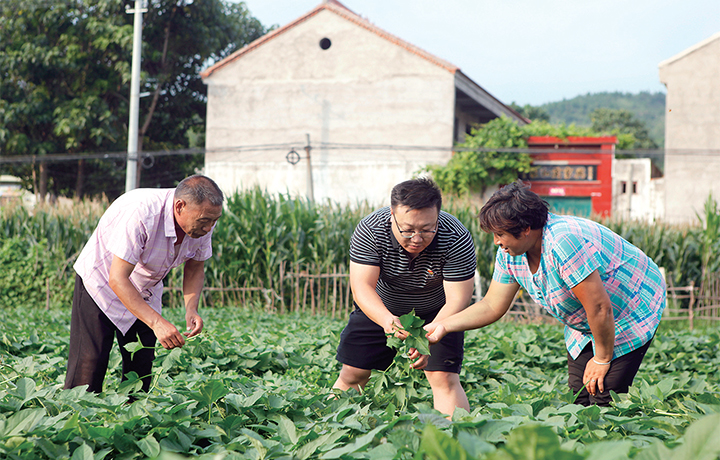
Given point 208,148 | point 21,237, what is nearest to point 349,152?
point 208,148

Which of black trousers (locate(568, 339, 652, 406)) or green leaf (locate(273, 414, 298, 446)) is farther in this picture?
black trousers (locate(568, 339, 652, 406))

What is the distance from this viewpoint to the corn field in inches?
421

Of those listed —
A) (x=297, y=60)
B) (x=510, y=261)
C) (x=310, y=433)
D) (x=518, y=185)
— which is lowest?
(x=310, y=433)

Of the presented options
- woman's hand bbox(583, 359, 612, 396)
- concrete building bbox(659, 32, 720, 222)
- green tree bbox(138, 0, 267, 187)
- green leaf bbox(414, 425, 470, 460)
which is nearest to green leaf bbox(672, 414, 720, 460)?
green leaf bbox(414, 425, 470, 460)

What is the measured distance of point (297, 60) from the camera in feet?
69.8

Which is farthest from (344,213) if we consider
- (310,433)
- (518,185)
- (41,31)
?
(41,31)

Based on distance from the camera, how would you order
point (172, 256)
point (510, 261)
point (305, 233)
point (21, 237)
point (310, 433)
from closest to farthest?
point (310, 433)
point (510, 261)
point (172, 256)
point (305, 233)
point (21, 237)

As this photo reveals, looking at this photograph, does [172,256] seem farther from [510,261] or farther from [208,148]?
[208,148]

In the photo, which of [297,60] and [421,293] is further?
[297,60]

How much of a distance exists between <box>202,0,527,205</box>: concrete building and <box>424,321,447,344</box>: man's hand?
16621 mm

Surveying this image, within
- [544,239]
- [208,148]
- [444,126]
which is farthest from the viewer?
[208,148]

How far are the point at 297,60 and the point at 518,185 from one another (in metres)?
19.3

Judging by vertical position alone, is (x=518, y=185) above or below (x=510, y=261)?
above

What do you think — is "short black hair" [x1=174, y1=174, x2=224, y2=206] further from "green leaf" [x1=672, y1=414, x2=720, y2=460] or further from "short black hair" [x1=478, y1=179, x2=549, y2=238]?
"green leaf" [x1=672, y1=414, x2=720, y2=460]
